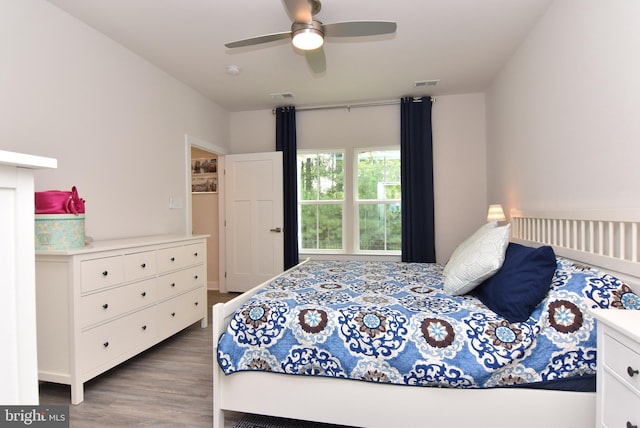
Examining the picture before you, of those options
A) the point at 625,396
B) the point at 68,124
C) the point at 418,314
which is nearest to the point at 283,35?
the point at 68,124

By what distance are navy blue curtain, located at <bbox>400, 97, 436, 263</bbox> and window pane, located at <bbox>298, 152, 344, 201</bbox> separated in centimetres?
90

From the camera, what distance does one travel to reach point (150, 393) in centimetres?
208

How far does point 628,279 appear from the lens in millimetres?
1480

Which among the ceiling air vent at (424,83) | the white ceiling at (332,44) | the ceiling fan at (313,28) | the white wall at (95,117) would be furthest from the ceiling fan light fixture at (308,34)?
the ceiling air vent at (424,83)

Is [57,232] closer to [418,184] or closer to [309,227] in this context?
[309,227]

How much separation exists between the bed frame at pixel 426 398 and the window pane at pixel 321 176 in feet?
9.36

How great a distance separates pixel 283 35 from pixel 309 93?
180 cm

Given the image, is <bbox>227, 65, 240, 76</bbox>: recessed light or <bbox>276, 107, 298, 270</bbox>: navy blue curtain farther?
<bbox>276, 107, 298, 270</bbox>: navy blue curtain

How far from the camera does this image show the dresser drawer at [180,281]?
265 cm

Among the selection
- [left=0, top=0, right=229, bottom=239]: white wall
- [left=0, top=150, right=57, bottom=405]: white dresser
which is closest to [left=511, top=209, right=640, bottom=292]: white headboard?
[left=0, top=150, right=57, bottom=405]: white dresser

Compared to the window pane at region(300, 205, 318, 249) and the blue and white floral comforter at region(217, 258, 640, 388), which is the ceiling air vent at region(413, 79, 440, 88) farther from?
the blue and white floral comforter at region(217, 258, 640, 388)

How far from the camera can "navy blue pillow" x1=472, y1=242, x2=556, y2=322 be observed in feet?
5.04

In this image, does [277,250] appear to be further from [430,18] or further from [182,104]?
[430,18]

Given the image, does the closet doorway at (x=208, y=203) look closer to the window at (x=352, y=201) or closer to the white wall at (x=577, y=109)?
the window at (x=352, y=201)
